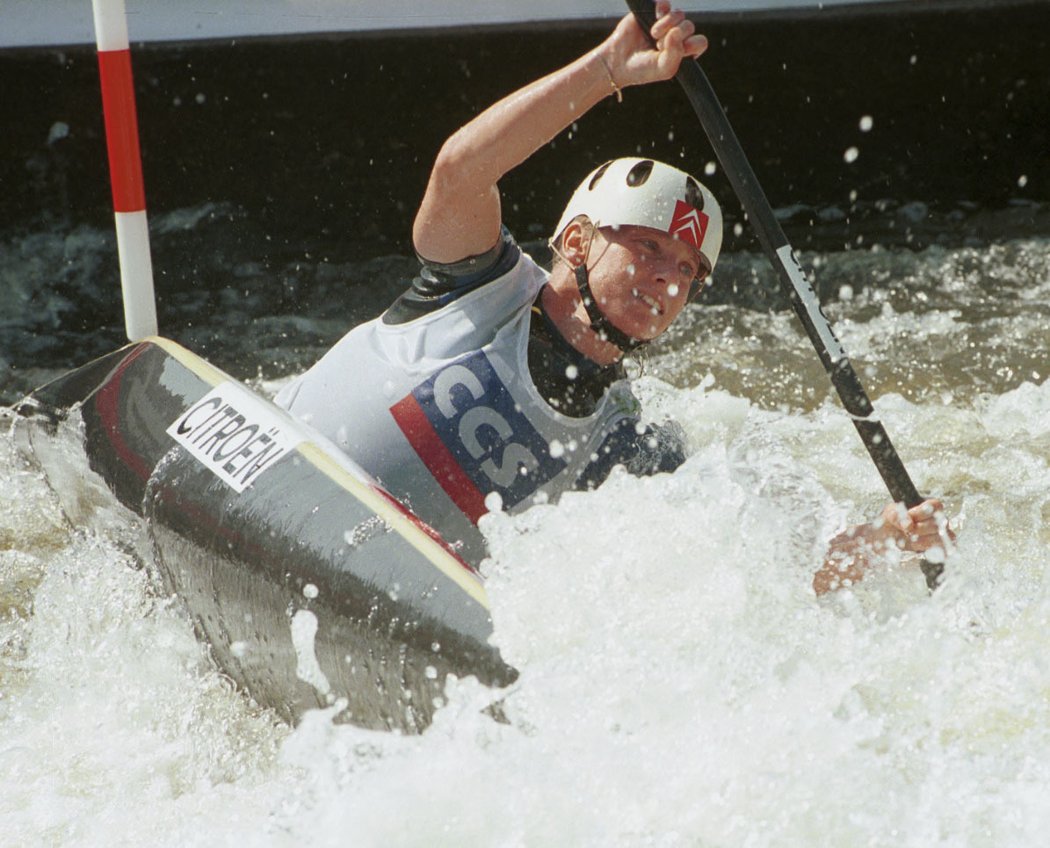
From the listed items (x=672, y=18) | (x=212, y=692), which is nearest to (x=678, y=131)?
(x=672, y=18)

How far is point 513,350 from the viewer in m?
2.56

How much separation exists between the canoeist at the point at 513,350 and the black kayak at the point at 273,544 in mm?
199

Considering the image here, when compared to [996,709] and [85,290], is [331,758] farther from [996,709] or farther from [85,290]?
[85,290]

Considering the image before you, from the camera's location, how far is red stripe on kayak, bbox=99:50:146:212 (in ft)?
9.89

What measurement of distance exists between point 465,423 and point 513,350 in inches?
7.2

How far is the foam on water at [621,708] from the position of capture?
191 centimetres

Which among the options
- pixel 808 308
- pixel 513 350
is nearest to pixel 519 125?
pixel 513 350

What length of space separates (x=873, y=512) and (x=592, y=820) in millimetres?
1833

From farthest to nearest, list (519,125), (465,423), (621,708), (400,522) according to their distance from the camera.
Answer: (465,423), (519,125), (400,522), (621,708)

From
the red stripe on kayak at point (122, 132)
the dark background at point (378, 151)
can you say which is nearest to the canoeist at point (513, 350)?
the red stripe on kayak at point (122, 132)

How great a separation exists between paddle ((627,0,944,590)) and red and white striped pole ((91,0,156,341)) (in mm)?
1375

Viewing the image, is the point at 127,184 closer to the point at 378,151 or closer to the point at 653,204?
the point at 653,204

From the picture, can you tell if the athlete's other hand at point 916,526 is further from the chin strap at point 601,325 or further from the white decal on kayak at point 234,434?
the white decal on kayak at point 234,434

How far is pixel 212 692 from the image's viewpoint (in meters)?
2.52
